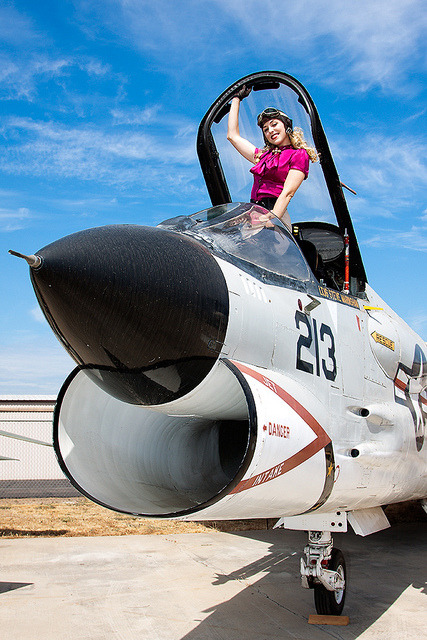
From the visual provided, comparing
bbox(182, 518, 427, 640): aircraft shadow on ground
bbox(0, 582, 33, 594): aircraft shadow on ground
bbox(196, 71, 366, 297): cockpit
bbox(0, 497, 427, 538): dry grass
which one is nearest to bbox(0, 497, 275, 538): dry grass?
bbox(0, 497, 427, 538): dry grass

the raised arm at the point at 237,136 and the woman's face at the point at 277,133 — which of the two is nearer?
the woman's face at the point at 277,133

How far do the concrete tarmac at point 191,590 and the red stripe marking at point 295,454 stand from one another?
1.97 m

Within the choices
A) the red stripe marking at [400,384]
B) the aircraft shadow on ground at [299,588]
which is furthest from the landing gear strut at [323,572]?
the red stripe marking at [400,384]

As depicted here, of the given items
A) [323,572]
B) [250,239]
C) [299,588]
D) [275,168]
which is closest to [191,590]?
[299,588]

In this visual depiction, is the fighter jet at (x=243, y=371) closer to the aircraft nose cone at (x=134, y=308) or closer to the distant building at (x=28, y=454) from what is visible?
the aircraft nose cone at (x=134, y=308)

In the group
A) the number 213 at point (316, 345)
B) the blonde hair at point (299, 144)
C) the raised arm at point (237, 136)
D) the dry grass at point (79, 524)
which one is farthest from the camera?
the dry grass at point (79, 524)

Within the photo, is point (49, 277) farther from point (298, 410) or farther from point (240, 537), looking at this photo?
point (240, 537)

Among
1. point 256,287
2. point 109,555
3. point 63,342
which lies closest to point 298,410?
point 256,287

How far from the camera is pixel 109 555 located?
7.62 m

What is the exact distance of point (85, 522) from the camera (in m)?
10.2

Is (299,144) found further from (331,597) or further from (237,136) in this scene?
(331,597)

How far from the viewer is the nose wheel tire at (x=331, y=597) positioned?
15.4ft

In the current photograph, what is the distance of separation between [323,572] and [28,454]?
1169 cm

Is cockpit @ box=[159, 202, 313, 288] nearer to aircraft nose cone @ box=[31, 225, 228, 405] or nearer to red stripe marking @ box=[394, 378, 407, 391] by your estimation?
aircraft nose cone @ box=[31, 225, 228, 405]
